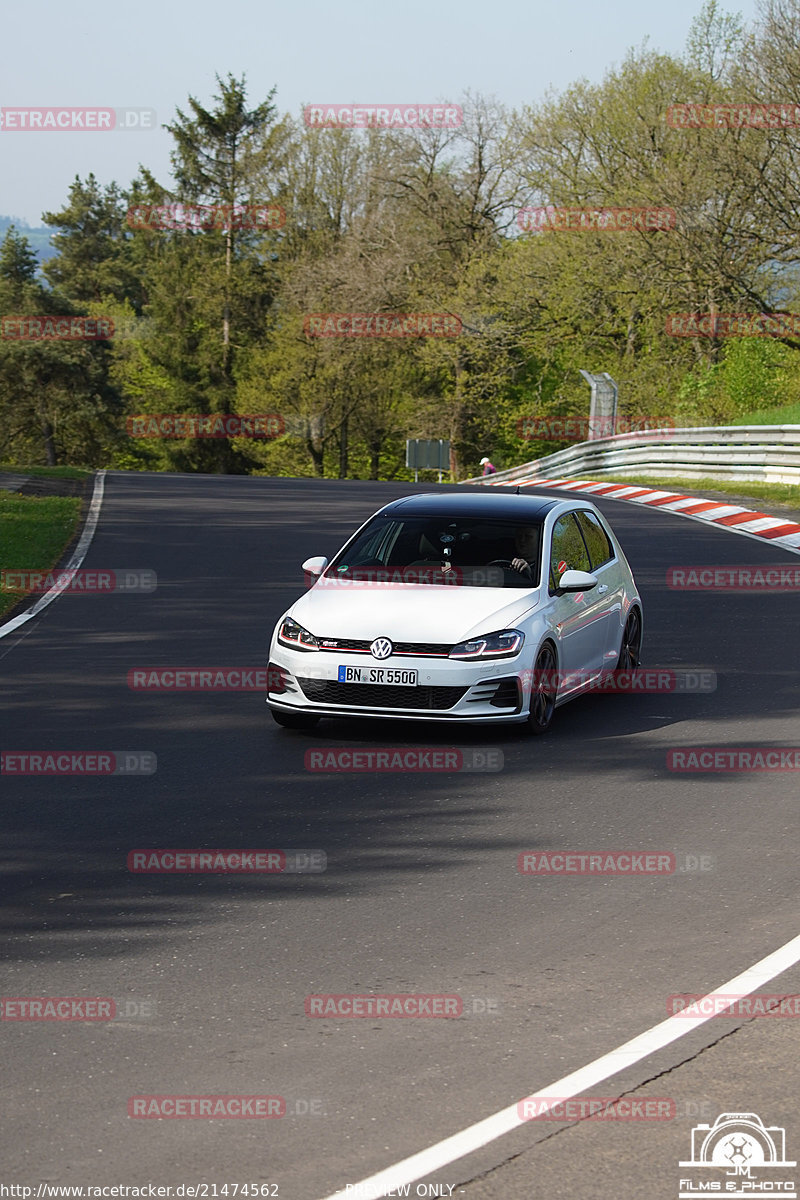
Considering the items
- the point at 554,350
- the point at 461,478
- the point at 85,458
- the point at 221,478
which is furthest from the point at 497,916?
the point at 85,458

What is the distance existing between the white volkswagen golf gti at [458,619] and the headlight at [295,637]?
0.03 ft

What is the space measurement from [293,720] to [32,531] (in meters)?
12.6

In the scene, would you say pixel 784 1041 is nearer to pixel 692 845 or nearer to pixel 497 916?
pixel 497 916

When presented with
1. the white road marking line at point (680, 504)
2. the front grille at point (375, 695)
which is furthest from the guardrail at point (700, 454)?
the front grille at point (375, 695)

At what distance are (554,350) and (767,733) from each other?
44201 mm

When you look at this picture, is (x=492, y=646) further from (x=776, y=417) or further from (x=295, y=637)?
(x=776, y=417)

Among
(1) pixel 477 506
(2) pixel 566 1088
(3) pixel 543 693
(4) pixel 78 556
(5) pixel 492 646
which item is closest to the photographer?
(2) pixel 566 1088

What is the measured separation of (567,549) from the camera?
1160 centimetres

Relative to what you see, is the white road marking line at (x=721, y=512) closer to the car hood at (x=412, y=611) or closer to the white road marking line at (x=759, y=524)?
the white road marking line at (x=759, y=524)

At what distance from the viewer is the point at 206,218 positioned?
2960 inches

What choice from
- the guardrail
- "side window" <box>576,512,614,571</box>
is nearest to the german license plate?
"side window" <box>576,512,614,571</box>

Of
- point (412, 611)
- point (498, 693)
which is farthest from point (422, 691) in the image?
point (412, 611)

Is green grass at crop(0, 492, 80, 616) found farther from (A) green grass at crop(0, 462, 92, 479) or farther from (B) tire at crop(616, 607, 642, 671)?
(B) tire at crop(616, 607, 642, 671)

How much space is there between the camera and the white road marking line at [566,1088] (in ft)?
14.0
